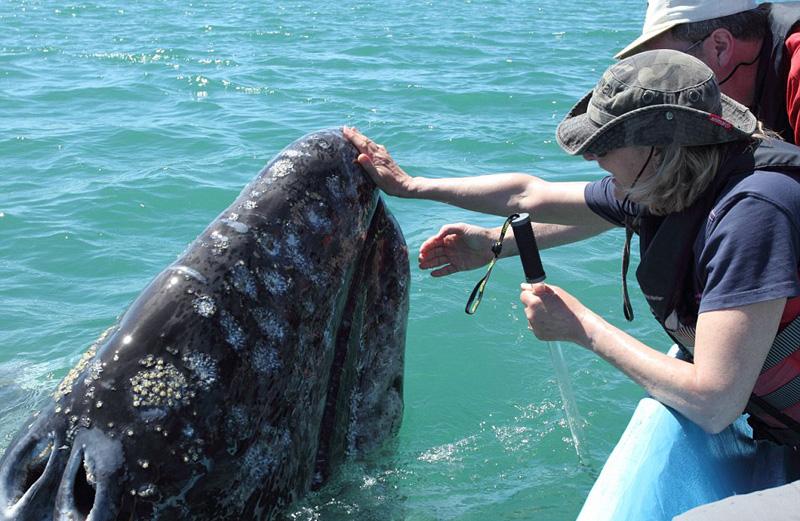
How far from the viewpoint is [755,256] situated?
3355 mm

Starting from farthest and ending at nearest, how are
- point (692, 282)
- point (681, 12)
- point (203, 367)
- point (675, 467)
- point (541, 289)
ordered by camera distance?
1. point (681, 12)
2. point (675, 467)
3. point (541, 289)
4. point (692, 282)
5. point (203, 367)

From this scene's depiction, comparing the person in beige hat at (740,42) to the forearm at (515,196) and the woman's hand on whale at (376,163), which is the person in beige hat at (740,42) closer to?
the forearm at (515,196)

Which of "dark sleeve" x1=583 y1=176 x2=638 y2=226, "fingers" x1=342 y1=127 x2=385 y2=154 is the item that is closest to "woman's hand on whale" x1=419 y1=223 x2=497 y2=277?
"dark sleeve" x1=583 y1=176 x2=638 y2=226

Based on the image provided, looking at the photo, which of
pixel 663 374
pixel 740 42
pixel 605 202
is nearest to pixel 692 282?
pixel 663 374

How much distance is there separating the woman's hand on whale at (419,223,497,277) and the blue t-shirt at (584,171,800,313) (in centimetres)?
176

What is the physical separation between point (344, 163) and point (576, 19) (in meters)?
24.0

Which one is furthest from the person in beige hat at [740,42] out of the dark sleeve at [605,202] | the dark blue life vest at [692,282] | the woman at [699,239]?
the dark blue life vest at [692,282]

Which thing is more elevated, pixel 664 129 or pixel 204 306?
pixel 664 129

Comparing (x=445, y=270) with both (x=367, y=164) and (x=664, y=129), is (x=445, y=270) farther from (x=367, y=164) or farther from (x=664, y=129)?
(x=664, y=129)

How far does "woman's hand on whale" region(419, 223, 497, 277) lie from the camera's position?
5.16 meters

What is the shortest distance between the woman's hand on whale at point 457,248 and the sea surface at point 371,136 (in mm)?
1018

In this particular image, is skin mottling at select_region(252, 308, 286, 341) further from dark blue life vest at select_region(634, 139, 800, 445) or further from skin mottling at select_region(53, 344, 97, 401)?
dark blue life vest at select_region(634, 139, 800, 445)

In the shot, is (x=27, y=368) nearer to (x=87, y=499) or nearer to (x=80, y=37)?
(x=87, y=499)

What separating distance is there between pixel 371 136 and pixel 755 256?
10.9m
